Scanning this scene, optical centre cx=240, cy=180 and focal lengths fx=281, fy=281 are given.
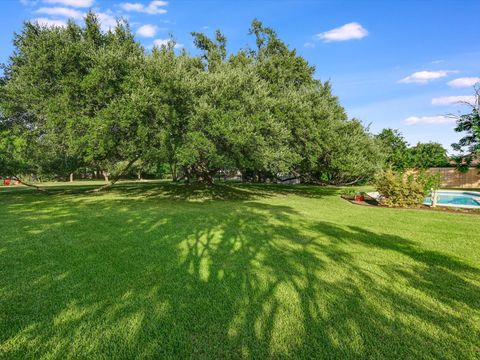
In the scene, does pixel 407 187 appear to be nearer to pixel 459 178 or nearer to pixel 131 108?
pixel 131 108

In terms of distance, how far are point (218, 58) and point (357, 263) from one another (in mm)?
20951

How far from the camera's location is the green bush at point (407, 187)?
14.7 m

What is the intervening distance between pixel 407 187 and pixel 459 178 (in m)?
32.2

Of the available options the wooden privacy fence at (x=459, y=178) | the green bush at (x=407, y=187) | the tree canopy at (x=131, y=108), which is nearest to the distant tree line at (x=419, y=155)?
the wooden privacy fence at (x=459, y=178)

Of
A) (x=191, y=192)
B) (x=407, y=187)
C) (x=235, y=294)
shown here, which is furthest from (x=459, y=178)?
(x=235, y=294)

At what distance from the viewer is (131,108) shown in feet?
46.1

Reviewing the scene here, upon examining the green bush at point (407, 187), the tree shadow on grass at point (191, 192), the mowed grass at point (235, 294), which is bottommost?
the tree shadow on grass at point (191, 192)

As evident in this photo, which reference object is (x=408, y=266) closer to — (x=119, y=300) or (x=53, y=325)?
(x=119, y=300)

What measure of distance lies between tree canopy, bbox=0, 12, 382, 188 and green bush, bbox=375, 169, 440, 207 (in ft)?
17.2

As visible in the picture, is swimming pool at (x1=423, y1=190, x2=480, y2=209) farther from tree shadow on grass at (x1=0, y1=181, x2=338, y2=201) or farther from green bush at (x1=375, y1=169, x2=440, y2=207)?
tree shadow on grass at (x1=0, y1=181, x2=338, y2=201)

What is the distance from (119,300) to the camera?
4.05 meters

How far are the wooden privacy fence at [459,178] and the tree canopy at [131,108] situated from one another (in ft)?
99.9

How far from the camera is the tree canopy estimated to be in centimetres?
1451

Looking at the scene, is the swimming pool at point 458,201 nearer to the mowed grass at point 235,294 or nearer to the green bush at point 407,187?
the green bush at point 407,187
